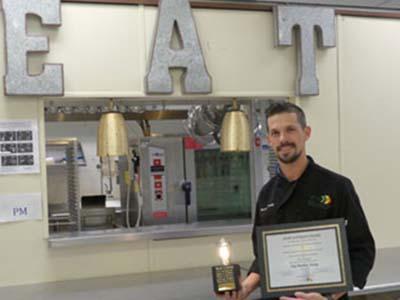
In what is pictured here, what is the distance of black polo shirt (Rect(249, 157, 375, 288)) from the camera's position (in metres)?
1.93

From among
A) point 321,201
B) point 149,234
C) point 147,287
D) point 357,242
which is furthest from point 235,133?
point 357,242

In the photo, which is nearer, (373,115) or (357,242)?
(357,242)

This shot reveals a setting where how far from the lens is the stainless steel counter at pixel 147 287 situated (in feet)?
8.48

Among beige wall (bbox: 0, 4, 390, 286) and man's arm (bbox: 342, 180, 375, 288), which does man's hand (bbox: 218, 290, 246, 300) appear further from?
beige wall (bbox: 0, 4, 390, 286)

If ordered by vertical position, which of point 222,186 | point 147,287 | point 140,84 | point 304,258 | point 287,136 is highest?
point 140,84

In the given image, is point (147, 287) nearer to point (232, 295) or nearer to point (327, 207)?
point (232, 295)

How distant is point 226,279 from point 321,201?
48 cm

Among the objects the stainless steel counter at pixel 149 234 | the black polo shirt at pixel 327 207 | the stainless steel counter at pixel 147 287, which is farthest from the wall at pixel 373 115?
the black polo shirt at pixel 327 207

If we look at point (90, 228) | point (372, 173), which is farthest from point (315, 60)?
point (90, 228)

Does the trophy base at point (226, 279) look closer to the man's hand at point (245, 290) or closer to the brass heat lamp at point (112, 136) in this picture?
the man's hand at point (245, 290)

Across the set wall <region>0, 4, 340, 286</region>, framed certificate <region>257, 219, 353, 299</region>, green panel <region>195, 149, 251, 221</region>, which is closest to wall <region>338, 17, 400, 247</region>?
wall <region>0, 4, 340, 286</region>

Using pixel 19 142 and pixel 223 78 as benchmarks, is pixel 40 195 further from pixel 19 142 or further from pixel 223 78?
pixel 223 78

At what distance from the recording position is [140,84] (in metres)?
3.01

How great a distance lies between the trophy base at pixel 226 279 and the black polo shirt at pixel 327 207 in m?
0.30
